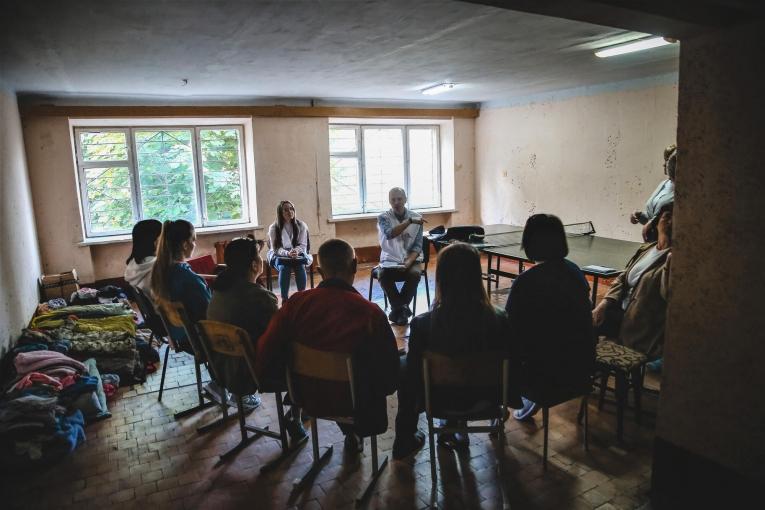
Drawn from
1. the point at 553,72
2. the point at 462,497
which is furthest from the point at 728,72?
the point at 553,72

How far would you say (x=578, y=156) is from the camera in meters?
7.18

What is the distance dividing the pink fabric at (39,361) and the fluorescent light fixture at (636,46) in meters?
4.95

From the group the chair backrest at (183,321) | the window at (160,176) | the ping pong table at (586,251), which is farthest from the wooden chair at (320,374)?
the window at (160,176)

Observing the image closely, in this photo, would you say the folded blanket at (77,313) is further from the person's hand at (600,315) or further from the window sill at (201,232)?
the person's hand at (600,315)

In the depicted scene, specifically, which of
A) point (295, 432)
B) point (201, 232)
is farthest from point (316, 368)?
point (201, 232)

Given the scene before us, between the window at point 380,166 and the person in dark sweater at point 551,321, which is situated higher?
the window at point 380,166

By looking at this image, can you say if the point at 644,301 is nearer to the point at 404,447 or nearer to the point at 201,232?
the point at 404,447

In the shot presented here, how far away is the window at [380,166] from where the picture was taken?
843 cm

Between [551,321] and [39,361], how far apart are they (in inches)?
137

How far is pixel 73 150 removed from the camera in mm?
6523

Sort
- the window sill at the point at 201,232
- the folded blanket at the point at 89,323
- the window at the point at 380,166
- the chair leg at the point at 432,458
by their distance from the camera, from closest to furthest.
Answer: the chair leg at the point at 432,458
the folded blanket at the point at 89,323
the window sill at the point at 201,232
the window at the point at 380,166

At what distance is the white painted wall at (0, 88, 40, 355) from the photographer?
417 centimetres

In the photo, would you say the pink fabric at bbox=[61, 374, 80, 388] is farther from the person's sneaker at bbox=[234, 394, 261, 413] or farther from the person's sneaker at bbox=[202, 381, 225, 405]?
the person's sneaker at bbox=[234, 394, 261, 413]

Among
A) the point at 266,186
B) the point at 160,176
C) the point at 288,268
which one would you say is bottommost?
the point at 288,268
